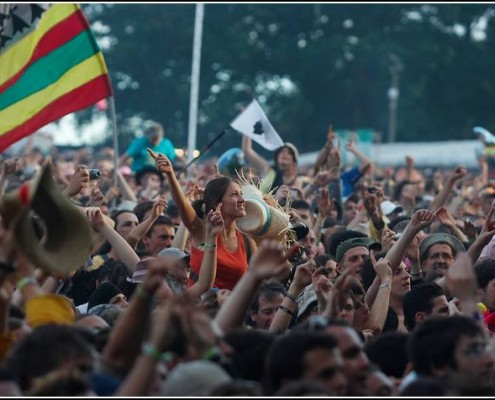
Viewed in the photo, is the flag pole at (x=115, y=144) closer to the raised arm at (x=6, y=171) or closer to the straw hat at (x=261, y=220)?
the straw hat at (x=261, y=220)

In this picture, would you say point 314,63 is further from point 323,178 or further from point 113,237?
point 113,237

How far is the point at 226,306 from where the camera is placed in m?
6.98

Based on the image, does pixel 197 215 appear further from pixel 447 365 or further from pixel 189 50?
pixel 189 50

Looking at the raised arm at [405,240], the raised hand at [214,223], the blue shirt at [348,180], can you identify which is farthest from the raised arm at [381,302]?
the blue shirt at [348,180]

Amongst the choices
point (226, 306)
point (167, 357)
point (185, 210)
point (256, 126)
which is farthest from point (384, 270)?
point (256, 126)

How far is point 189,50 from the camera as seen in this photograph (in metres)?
51.5

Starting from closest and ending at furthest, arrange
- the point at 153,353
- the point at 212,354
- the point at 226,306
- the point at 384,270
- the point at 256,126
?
the point at 153,353 < the point at 212,354 < the point at 226,306 < the point at 384,270 < the point at 256,126

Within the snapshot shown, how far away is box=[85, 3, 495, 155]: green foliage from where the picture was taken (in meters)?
51.9

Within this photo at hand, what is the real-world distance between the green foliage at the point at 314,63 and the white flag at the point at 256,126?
35772 millimetres

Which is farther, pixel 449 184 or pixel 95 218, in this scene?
pixel 449 184

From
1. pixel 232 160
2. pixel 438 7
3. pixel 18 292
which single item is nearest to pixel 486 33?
pixel 438 7

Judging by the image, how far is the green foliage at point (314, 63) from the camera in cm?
5194

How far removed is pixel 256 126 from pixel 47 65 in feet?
10.6

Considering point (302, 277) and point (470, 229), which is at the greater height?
point (470, 229)
